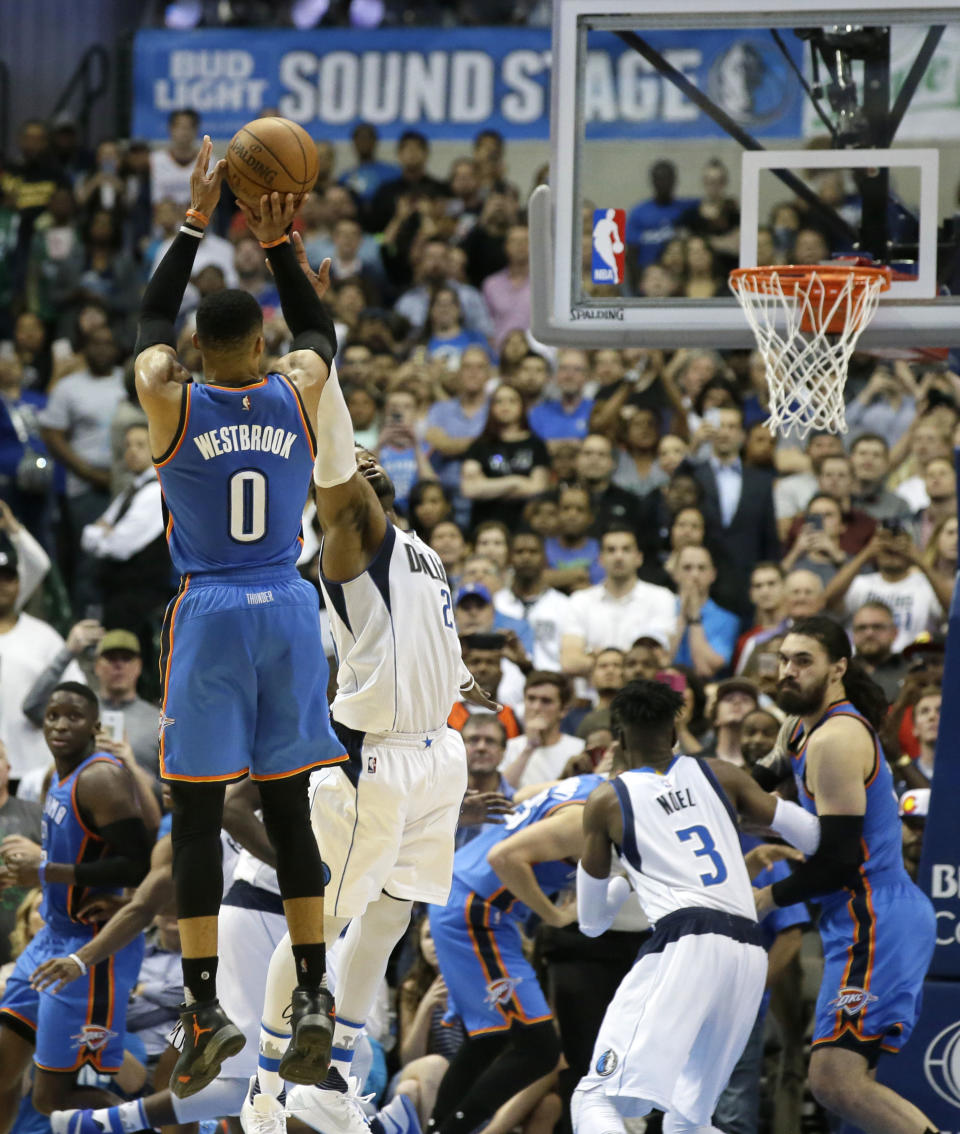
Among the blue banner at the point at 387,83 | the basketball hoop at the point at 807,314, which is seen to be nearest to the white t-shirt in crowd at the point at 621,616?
the basketball hoop at the point at 807,314

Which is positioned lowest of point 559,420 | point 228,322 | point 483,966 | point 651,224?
point 483,966

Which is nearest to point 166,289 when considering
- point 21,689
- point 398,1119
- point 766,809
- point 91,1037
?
point 766,809

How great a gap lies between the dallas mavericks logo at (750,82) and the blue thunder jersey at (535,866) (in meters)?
5.80

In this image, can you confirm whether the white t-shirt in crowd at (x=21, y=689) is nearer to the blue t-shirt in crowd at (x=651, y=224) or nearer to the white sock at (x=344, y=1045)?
the white sock at (x=344, y=1045)

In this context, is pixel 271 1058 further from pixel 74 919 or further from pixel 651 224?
pixel 651 224

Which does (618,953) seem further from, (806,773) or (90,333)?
(90,333)

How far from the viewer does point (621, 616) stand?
1162cm

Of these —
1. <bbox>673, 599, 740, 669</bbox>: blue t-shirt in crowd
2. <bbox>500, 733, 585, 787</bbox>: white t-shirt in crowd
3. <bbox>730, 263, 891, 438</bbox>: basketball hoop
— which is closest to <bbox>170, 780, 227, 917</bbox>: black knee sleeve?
<bbox>730, 263, 891, 438</bbox>: basketball hoop

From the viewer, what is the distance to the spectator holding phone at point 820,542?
11.7 metres

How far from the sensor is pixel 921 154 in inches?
339

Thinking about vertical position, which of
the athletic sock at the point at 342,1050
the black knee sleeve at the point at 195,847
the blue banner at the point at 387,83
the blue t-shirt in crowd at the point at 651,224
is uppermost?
the blue banner at the point at 387,83

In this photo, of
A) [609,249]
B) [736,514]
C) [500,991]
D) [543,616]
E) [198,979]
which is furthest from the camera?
[736,514]

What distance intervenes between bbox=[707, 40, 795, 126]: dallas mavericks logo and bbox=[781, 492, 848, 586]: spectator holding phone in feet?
8.81

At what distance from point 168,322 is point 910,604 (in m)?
6.63
